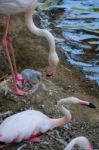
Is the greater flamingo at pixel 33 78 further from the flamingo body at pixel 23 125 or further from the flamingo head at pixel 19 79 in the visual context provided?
the flamingo body at pixel 23 125

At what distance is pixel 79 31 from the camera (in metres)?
8.70

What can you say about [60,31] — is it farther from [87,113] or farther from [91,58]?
[87,113]

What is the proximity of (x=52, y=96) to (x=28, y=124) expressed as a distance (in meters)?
0.80

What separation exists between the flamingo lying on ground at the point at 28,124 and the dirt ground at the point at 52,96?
0.10 m

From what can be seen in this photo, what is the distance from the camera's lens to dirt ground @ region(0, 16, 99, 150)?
5.50m

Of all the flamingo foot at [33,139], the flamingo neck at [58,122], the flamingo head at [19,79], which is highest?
the flamingo head at [19,79]

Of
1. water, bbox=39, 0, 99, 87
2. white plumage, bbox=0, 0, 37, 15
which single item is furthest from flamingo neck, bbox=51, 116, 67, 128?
water, bbox=39, 0, 99, 87

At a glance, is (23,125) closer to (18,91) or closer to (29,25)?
(18,91)

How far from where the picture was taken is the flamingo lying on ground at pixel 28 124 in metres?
5.19

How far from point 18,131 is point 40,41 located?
280 centimetres

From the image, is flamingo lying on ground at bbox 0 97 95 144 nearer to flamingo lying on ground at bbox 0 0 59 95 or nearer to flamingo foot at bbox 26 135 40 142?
flamingo foot at bbox 26 135 40 142

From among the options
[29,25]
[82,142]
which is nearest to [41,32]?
[29,25]

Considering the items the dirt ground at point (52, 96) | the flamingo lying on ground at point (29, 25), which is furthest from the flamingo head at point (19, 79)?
the dirt ground at point (52, 96)

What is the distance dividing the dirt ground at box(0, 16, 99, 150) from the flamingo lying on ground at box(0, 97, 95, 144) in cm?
10
